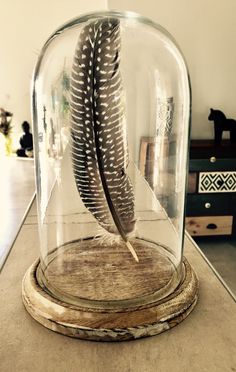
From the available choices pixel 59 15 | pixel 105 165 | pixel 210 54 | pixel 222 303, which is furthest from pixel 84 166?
pixel 59 15

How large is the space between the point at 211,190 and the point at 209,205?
10 centimetres

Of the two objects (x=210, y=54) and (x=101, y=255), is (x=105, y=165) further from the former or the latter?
(x=210, y=54)

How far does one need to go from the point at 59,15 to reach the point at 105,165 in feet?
10.1

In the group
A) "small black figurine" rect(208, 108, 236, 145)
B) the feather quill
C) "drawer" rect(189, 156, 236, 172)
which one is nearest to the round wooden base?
the feather quill

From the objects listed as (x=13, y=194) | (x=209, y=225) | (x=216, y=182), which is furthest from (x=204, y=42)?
A: (x=13, y=194)

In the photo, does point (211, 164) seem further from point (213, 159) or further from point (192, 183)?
point (192, 183)

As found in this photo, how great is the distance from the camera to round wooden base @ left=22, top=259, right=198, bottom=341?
46cm

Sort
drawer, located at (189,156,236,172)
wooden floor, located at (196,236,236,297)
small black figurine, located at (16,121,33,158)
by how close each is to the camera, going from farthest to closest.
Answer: small black figurine, located at (16,121,33,158) → drawer, located at (189,156,236,172) → wooden floor, located at (196,236,236,297)

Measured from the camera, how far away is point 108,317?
48cm

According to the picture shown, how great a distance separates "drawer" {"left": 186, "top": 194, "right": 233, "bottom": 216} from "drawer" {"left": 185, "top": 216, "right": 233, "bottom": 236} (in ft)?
0.11

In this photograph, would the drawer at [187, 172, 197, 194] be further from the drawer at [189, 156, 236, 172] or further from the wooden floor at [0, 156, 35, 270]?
the wooden floor at [0, 156, 35, 270]

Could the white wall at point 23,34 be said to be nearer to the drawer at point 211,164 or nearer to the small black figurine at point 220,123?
the small black figurine at point 220,123

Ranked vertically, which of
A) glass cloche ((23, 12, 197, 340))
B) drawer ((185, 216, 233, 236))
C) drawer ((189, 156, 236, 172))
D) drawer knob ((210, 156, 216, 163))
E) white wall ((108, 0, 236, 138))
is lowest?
drawer ((185, 216, 233, 236))

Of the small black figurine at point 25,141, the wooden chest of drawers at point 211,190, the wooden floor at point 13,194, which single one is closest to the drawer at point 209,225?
the wooden chest of drawers at point 211,190
